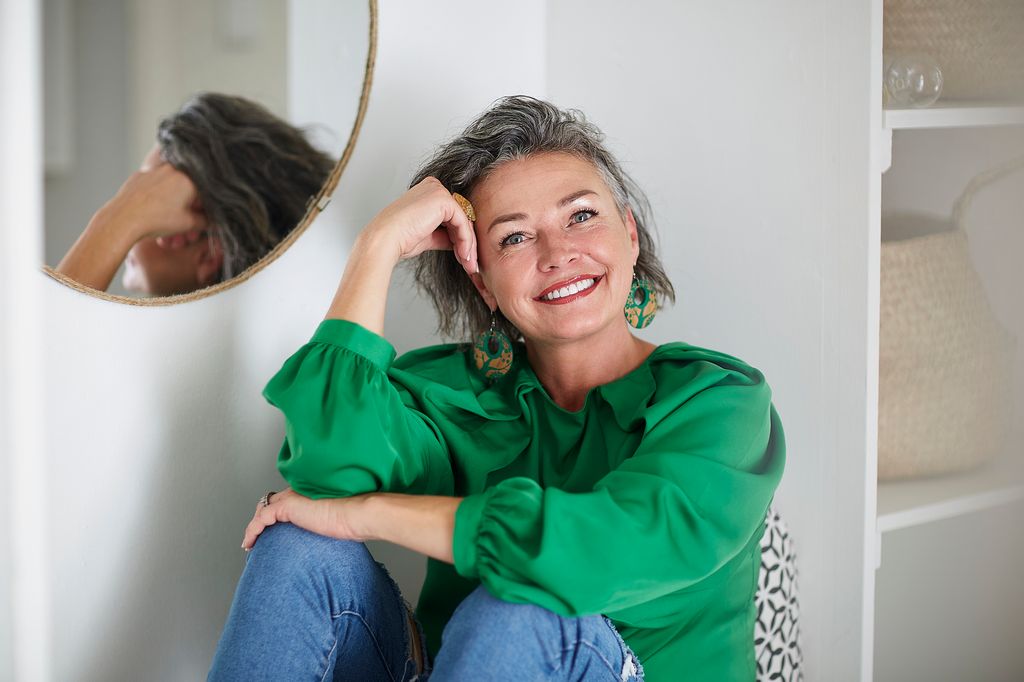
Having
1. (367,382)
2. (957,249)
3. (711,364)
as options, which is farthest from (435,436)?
(957,249)

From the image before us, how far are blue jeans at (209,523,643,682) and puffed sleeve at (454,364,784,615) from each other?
0.04m

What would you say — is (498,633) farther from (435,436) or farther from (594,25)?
(594,25)

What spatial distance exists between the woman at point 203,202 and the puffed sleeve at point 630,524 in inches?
23.7

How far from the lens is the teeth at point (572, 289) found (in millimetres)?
1384

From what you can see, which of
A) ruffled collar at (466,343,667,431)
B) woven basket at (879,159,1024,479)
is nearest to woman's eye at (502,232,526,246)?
ruffled collar at (466,343,667,431)

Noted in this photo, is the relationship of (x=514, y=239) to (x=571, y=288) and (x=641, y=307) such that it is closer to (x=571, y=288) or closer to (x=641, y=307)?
(x=571, y=288)

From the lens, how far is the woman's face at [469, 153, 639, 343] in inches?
54.5

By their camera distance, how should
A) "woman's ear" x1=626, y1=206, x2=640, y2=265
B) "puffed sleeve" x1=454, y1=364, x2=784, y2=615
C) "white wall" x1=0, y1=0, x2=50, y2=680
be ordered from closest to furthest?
1. "white wall" x1=0, y1=0, x2=50, y2=680
2. "puffed sleeve" x1=454, y1=364, x2=784, y2=615
3. "woman's ear" x1=626, y1=206, x2=640, y2=265

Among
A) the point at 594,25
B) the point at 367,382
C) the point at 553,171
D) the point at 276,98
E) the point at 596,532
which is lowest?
the point at 596,532

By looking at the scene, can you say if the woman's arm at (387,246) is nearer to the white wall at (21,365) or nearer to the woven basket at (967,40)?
the white wall at (21,365)

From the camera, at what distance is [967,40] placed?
146cm

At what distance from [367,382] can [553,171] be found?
0.40 meters

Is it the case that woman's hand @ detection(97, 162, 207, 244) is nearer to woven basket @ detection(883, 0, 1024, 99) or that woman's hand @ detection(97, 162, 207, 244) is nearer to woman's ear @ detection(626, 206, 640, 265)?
woman's ear @ detection(626, 206, 640, 265)

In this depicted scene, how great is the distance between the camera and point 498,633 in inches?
44.1
